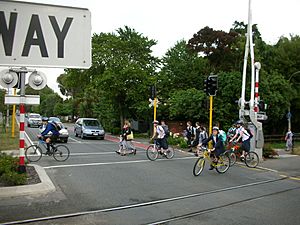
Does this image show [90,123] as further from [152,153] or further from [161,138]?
[152,153]

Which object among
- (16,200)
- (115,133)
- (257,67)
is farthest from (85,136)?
(16,200)

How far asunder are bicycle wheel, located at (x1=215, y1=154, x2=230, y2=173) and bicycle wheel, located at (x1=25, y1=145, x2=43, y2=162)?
6.89 meters

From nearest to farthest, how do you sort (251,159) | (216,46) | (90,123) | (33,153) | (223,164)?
(223,164) → (33,153) → (251,159) → (90,123) → (216,46)

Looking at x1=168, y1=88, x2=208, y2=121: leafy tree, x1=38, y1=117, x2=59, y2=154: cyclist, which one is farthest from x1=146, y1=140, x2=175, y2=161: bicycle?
x1=168, y1=88, x2=208, y2=121: leafy tree

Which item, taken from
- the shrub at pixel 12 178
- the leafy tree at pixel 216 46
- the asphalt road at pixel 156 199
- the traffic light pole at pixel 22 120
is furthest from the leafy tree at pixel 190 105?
the shrub at pixel 12 178

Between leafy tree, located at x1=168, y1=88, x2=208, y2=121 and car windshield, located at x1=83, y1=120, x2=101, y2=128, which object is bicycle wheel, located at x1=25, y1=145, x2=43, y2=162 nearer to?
leafy tree, located at x1=168, y1=88, x2=208, y2=121

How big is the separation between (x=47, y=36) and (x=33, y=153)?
33.1 feet

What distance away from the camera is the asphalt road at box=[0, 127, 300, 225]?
6.00 metres

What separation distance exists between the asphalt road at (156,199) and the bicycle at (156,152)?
279cm

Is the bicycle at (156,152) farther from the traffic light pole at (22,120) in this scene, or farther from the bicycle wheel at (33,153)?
the traffic light pole at (22,120)

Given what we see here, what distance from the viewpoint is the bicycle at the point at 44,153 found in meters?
13.4

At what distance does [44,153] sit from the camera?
45.7ft

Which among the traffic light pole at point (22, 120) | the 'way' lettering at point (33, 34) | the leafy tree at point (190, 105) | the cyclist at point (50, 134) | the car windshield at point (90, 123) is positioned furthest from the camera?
the car windshield at point (90, 123)

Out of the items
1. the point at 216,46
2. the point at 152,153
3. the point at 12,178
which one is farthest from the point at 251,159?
the point at 216,46
